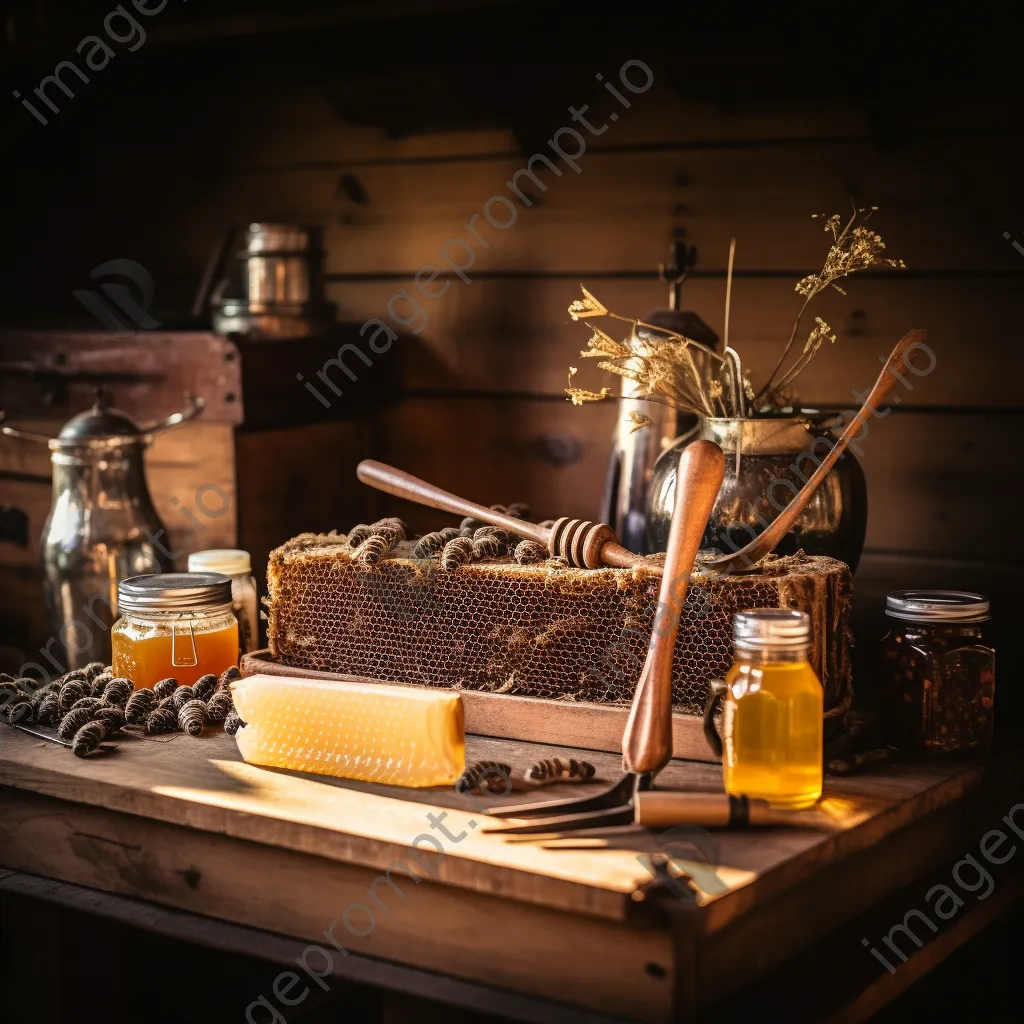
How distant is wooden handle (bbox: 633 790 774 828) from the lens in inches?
39.5

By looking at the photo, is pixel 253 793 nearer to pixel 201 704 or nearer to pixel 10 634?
pixel 201 704

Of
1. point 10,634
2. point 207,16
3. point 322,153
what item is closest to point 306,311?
point 322,153

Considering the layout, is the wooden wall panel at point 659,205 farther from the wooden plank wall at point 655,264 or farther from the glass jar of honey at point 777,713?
the glass jar of honey at point 777,713

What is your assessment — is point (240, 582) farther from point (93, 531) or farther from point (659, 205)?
point (659, 205)

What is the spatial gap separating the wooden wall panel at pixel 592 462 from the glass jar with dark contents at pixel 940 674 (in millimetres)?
483

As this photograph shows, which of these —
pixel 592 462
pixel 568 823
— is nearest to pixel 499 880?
pixel 568 823

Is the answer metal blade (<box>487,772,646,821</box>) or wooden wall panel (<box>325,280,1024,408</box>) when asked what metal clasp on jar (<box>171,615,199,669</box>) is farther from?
wooden wall panel (<box>325,280,1024,408</box>)

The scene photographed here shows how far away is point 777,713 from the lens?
1.06 m

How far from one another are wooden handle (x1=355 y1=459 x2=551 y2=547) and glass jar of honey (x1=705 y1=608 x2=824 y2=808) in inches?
11.4

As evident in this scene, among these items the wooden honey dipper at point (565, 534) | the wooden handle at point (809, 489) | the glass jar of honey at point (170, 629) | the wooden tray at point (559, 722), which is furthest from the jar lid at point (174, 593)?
the wooden handle at point (809, 489)

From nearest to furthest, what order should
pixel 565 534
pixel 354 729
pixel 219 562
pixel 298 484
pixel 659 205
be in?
pixel 354 729 < pixel 565 534 < pixel 219 562 < pixel 659 205 < pixel 298 484

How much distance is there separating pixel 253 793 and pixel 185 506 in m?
0.91

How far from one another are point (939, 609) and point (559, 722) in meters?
0.36

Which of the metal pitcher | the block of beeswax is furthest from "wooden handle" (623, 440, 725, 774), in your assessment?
the metal pitcher
